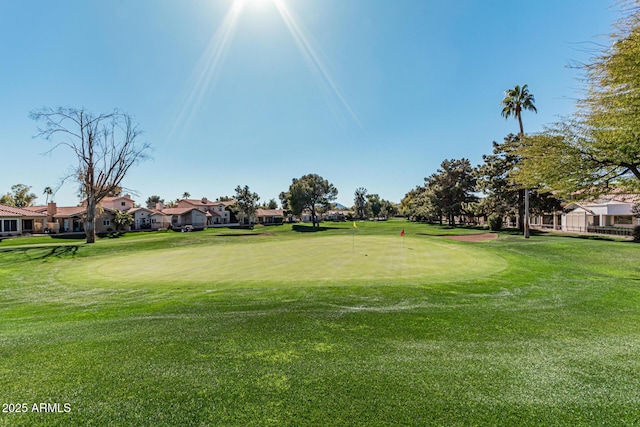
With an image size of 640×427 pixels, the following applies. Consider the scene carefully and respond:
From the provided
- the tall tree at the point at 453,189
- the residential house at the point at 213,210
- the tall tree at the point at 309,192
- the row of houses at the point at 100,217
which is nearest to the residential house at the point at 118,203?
the row of houses at the point at 100,217

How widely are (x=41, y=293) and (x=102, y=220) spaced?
5024 centimetres

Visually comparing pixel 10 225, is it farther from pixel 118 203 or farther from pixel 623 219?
pixel 623 219

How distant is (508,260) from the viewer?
15469 mm

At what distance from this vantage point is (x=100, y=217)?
50469 mm

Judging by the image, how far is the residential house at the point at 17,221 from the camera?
1592 inches

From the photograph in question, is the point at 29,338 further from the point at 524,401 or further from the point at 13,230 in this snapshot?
the point at 13,230

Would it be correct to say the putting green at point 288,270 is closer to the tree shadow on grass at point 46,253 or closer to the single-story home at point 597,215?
the tree shadow on grass at point 46,253

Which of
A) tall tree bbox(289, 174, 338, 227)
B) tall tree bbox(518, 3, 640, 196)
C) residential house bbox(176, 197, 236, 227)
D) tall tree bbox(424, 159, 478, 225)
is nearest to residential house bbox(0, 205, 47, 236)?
residential house bbox(176, 197, 236, 227)

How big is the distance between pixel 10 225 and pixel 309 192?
159ft

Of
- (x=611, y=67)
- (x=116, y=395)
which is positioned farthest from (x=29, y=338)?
(x=611, y=67)

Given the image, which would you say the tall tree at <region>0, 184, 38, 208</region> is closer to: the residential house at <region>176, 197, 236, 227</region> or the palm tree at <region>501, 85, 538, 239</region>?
the residential house at <region>176, 197, 236, 227</region>

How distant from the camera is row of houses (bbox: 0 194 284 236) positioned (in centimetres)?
4233

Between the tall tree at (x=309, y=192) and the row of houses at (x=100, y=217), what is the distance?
72.5 ft

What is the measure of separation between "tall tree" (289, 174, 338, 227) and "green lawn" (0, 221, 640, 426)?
5345 centimetres
